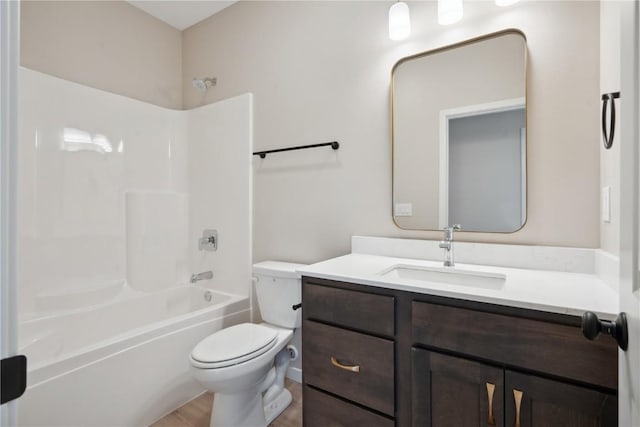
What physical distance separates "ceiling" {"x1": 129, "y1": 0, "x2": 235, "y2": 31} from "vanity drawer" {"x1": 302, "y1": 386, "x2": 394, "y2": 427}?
8.78 ft

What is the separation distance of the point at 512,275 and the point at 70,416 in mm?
1993

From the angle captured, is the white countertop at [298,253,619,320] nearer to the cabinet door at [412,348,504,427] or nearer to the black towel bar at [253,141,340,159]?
the cabinet door at [412,348,504,427]

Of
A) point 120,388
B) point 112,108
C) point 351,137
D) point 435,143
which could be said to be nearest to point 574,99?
point 435,143

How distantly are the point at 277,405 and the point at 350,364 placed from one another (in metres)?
0.84

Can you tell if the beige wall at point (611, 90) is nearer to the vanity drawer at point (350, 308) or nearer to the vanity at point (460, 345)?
the vanity at point (460, 345)

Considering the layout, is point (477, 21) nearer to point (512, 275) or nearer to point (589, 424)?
point (512, 275)

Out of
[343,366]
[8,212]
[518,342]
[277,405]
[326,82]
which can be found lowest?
[277,405]

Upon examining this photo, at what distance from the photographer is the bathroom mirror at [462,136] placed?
4.58 feet

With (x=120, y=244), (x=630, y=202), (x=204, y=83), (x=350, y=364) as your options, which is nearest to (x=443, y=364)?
(x=350, y=364)

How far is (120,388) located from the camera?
1577mm

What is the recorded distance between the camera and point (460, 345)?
0.99 meters

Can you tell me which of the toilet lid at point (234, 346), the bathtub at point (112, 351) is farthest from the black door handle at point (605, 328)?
the bathtub at point (112, 351)

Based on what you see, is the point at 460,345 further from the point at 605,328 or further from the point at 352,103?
the point at 352,103

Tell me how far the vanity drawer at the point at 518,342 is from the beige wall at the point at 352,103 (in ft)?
2.02
